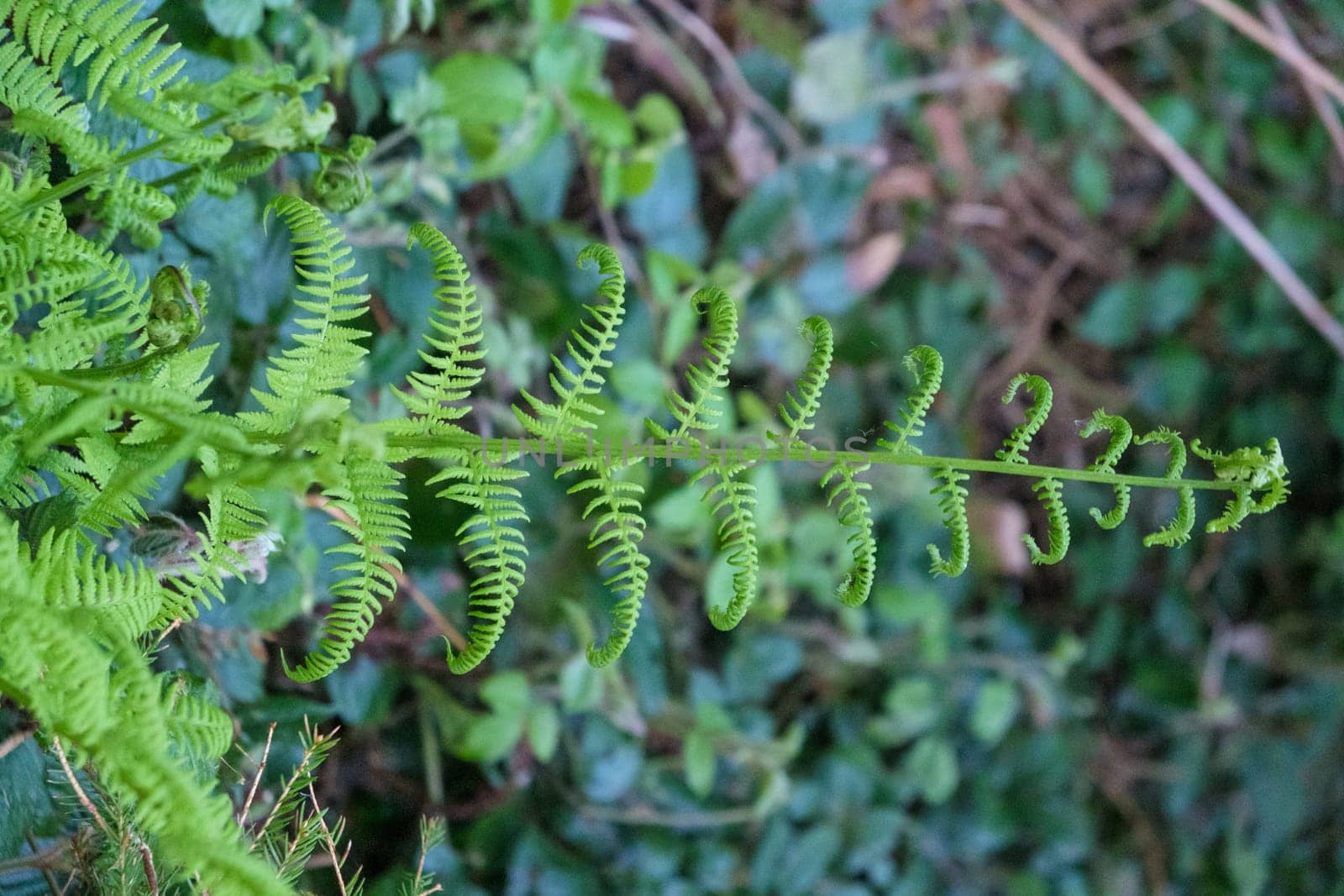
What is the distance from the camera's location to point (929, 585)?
5.99ft

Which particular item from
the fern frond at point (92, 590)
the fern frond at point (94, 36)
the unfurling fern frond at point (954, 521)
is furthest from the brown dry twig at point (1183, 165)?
the fern frond at point (92, 590)

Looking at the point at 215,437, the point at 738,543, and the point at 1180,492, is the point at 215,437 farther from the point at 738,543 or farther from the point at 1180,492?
the point at 1180,492

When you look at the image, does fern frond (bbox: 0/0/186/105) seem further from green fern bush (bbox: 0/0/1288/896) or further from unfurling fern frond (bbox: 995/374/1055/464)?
unfurling fern frond (bbox: 995/374/1055/464)

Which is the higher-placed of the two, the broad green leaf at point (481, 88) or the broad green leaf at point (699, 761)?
the broad green leaf at point (481, 88)

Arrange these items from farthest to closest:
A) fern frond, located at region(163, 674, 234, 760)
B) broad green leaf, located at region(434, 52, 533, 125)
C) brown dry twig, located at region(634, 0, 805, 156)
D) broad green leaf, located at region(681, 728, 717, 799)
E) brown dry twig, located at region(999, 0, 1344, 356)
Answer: brown dry twig, located at region(999, 0, 1344, 356) → brown dry twig, located at region(634, 0, 805, 156) → broad green leaf, located at region(681, 728, 717, 799) → broad green leaf, located at region(434, 52, 533, 125) → fern frond, located at region(163, 674, 234, 760)

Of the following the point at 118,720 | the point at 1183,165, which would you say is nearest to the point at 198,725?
the point at 118,720

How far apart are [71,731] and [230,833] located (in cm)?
9

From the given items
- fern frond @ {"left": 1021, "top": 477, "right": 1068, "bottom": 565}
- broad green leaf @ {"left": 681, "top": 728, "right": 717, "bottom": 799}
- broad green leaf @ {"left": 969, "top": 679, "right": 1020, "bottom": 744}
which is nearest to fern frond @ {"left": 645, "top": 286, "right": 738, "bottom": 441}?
fern frond @ {"left": 1021, "top": 477, "right": 1068, "bottom": 565}

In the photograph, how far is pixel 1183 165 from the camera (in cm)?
197

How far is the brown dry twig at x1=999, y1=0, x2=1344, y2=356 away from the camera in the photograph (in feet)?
6.28

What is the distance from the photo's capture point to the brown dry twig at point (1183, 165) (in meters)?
1.91

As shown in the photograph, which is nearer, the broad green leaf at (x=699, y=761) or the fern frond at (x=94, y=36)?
the fern frond at (x=94, y=36)

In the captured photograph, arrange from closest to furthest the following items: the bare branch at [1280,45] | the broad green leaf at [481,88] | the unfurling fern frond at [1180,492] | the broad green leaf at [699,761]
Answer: the unfurling fern frond at [1180,492]
the broad green leaf at [481,88]
the broad green leaf at [699,761]
the bare branch at [1280,45]

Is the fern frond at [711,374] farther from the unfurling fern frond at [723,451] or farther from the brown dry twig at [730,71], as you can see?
the brown dry twig at [730,71]
